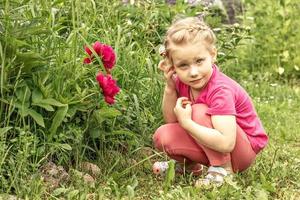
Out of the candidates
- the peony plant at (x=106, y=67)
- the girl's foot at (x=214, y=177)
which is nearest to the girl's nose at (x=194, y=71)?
the peony plant at (x=106, y=67)

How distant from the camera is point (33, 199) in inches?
135

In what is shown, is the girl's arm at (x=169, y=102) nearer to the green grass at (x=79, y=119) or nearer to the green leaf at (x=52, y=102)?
the green grass at (x=79, y=119)

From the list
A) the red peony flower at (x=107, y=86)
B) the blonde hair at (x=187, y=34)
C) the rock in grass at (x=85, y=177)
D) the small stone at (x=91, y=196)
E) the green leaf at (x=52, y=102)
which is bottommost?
the small stone at (x=91, y=196)

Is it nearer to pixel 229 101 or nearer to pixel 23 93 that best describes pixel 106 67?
pixel 23 93

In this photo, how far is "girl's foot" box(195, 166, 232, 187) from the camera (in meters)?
3.73

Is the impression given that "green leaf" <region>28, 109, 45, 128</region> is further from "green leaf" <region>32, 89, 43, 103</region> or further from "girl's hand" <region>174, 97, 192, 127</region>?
"girl's hand" <region>174, 97, 192, 127</region>

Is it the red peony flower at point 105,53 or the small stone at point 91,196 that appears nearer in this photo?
the small stone at point 91,196

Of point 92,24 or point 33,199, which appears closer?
point 33,199

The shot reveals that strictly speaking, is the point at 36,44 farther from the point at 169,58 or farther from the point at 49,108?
the point at 169,58

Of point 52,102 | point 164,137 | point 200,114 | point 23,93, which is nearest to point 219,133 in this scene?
point 200,114

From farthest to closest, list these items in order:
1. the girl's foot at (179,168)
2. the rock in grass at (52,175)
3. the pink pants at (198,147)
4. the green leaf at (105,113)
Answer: the girl's foot at (179,168) → the green leaf at (105,113) → the pink pants at (198,147) → the rock in grass at (52,175)

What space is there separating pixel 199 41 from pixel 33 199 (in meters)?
1.12

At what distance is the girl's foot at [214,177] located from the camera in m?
3.73

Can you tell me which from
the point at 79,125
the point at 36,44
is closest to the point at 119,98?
the point at 79,125
